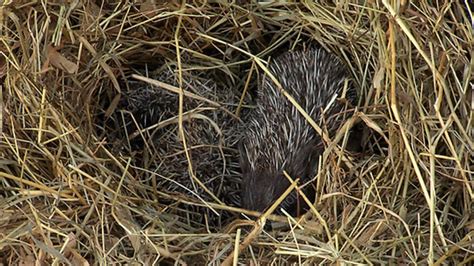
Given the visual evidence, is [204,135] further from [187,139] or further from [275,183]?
[275,183]

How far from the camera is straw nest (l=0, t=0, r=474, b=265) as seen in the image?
3.10 metres

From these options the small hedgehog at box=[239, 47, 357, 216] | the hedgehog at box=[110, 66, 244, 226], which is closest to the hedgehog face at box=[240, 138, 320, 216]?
the small hedgehog at box=[239, 47, 357, 216]

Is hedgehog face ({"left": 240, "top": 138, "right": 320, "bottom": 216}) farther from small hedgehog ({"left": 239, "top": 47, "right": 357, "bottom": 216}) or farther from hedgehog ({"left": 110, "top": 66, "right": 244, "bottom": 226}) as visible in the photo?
hedgehog ({"left": 110, "top": 66, "right": 244, "bottom": 226})

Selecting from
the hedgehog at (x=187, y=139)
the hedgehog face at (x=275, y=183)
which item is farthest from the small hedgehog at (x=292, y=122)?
the hedgehog at (x=187, y=139)

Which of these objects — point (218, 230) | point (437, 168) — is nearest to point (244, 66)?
point (218, 230)

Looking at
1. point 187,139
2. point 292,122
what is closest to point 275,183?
point 292,122

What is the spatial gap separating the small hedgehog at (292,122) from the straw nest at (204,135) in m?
0.09

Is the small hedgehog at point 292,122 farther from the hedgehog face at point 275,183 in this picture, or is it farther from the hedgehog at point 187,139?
the hedgehog at point 187,139

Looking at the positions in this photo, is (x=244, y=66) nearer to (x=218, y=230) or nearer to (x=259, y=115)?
(x=259, y=115)

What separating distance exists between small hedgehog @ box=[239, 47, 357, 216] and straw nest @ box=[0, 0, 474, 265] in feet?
0.30

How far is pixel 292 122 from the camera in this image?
3619 mm

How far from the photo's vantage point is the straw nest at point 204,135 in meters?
3.10

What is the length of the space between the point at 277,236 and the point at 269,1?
3.85ft

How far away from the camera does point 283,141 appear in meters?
3.63
